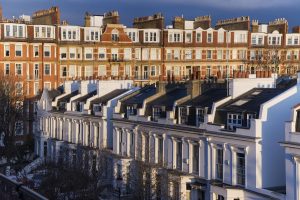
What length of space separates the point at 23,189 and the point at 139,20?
80.1 m

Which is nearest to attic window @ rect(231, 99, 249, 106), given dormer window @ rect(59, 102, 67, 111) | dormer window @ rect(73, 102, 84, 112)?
dormer window @ rect(73, 102, 84, 112)

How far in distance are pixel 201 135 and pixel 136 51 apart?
170 ft

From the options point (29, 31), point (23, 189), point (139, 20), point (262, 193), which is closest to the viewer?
point (23, 189)

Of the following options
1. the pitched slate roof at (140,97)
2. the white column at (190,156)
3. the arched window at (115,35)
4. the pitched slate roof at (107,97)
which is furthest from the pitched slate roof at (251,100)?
the arched window at (115,35)

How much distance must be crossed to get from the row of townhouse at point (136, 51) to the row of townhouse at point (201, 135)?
27.4 m

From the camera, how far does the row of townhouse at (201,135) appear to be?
96.9ft

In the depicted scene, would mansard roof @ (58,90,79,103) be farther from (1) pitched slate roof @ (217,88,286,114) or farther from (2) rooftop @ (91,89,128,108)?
(1) pitched slate roof @ (217,88,286,114)

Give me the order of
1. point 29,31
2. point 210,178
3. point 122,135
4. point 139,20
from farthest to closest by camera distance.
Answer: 1. point 139,20
2. point 29,31
3. point 122,135
4. point 210,178

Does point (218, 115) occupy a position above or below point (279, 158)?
above

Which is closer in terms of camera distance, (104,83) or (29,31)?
(104,83)

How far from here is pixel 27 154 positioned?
64938 millimetres

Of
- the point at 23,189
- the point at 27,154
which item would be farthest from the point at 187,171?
the point at 27,154

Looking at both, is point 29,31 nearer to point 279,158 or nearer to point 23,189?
point 279,158

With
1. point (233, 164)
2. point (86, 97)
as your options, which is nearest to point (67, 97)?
point (86, 97)
